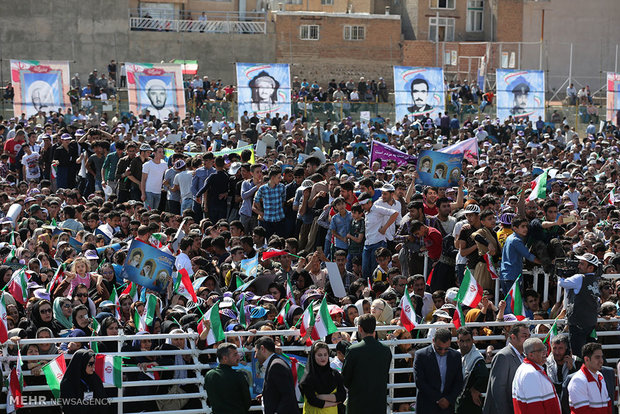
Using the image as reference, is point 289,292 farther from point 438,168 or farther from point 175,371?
point 438,168

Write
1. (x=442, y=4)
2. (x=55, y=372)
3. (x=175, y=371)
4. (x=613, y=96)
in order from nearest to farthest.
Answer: (x=55, y=372) < (x=175, y=371) < (x=613, y=96) < (x=442, y=4)

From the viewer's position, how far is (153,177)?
20.0 metres

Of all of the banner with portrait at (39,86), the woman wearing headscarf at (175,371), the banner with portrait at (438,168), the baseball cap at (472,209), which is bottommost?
the woman wearing headscarf at (175,371)

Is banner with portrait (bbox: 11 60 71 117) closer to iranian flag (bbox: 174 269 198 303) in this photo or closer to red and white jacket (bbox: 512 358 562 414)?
iranian flag (bbox: 174 269 198 303)

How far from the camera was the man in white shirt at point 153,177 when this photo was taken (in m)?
19.9

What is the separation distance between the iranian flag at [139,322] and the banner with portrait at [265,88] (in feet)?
86.7

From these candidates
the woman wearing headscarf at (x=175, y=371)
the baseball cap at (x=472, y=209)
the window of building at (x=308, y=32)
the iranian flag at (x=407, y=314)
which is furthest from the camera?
the window of building at (x=308, y=32)

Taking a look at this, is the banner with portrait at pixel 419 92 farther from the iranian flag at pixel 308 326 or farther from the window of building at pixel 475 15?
Answer: the iranian flag at pixel 308 326

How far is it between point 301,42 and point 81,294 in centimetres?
4977

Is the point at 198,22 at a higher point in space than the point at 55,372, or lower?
higher

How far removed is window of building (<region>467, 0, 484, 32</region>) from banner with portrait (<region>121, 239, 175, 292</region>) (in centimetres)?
5439

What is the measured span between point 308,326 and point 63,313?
279 centimetres

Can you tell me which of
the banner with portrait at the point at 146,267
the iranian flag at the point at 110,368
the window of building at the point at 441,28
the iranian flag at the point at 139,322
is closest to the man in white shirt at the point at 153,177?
the banner with portrait at the point at 146,267

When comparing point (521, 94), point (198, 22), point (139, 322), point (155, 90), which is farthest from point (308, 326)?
point (198, 22)
